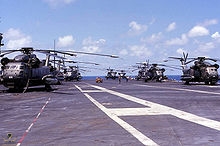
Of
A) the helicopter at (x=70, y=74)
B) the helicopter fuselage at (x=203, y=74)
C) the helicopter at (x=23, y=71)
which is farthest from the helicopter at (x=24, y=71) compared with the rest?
the helicopter at (x=70, y=74)

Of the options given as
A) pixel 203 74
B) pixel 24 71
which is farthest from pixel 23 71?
pixel 203 74

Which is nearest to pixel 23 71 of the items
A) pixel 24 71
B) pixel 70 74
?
pixel 24 71

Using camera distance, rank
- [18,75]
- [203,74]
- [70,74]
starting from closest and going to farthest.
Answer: [18,75]
[203,74]
[70,74]

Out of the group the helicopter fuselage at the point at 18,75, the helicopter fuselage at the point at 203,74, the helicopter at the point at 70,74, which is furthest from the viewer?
the helicopter at the point at 70,74

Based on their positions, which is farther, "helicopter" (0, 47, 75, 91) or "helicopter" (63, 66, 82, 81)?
"helicopter" (63, 66, 82, 81)

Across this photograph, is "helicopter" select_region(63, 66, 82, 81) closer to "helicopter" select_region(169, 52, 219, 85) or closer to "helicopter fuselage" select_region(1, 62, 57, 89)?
"helicopter" select_region(169, 52, 219, 85)

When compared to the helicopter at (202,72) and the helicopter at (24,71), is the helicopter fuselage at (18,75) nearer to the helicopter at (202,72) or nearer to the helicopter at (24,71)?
the helicopter at (24,71)

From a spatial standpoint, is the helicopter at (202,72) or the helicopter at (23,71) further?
the helicopter at (202,72)

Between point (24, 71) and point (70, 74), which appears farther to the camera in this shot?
point (70, 74)

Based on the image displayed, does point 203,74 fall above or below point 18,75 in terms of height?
above

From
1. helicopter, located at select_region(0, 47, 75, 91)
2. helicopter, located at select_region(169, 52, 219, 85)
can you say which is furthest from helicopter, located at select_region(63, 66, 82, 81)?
helicopter, located at select_region(0, 47, 75, 91)

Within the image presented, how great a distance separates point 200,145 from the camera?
28.1 feet

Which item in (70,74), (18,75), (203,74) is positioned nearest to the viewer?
(18,75)

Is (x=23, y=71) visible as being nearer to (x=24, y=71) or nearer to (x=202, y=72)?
(x=24, y=71)
